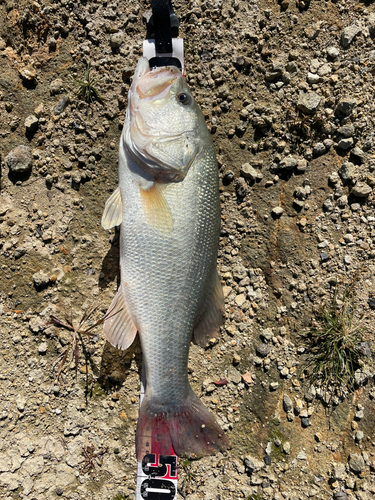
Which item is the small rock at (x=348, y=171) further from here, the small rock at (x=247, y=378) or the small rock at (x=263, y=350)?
the small rock at (x=247, y=378)

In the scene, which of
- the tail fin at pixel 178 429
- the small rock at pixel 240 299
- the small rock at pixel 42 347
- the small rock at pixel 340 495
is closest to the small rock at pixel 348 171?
the small rock at pixel 240 299

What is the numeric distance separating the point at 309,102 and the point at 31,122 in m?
2.28

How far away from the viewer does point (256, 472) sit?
2863 mm

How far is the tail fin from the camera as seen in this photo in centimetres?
256

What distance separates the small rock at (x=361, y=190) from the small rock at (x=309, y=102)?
71cm

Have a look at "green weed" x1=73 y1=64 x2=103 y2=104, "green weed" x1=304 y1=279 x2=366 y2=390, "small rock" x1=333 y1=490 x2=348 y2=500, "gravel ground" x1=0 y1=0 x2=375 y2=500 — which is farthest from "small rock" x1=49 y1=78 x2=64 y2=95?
"small rock" x1=333 y1=490 x2=348 y2=500

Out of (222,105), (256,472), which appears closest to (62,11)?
(222,105)

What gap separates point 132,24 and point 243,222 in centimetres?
189

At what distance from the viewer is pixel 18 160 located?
9.21 ft

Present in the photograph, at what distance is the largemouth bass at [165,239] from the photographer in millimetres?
2367

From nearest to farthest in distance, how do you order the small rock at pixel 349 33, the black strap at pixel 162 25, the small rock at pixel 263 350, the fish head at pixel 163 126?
the fish head at pixel 163 126
the black strap at pixel 162 25
the small rock at pixel 349 33
the small rock at pixel 263 350

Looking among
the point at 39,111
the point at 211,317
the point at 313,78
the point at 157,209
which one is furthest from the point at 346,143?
the point at 39,111

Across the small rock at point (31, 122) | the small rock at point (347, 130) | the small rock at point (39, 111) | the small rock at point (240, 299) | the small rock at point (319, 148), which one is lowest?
the small rock at point (240, 299)

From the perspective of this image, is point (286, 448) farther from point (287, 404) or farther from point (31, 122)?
point (31, 122)
